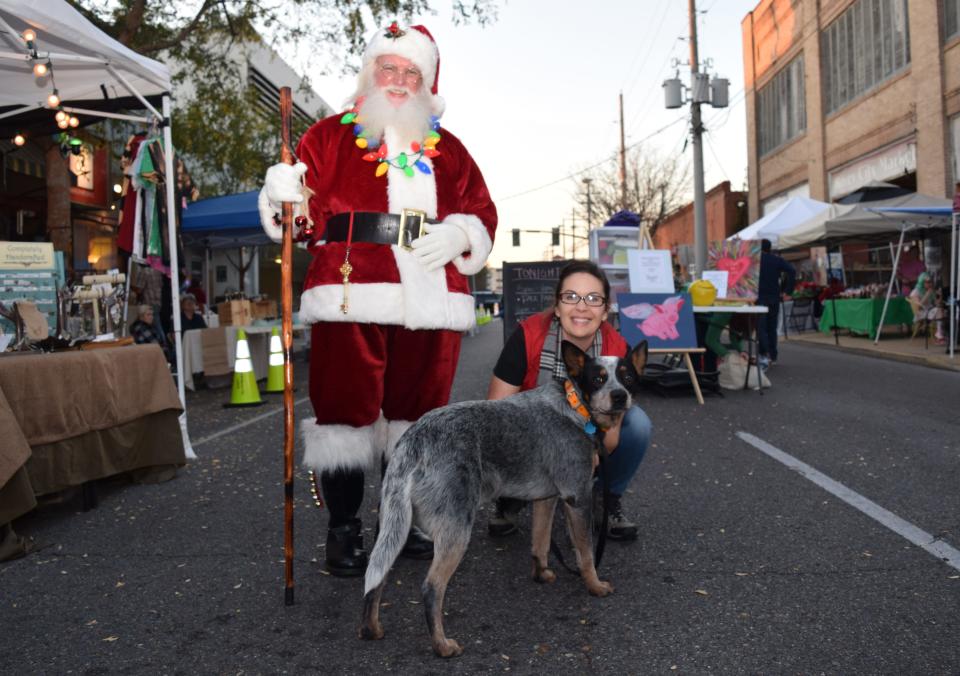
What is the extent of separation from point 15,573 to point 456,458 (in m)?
2.32

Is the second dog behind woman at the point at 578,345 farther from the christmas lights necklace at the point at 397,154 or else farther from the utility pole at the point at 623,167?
the utility pole at the point at 623,167

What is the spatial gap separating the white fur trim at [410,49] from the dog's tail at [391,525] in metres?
2.03

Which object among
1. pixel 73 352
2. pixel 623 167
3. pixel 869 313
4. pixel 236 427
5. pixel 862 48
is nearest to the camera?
pixel 73 352

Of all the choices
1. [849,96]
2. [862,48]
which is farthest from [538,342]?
[849,96]

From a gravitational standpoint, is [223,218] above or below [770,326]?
above

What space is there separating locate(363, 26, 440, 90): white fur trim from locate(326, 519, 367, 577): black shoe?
2.20 meters

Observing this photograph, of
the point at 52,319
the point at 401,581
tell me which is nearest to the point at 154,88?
the point at 52,319

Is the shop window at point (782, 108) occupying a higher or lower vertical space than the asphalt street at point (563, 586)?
higher

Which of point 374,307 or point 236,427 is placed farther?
point 236,427

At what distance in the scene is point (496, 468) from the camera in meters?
2.69

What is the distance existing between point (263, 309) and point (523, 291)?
5.65m

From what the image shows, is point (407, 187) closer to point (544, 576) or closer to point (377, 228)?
point (377, 228)

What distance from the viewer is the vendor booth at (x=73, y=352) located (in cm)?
396

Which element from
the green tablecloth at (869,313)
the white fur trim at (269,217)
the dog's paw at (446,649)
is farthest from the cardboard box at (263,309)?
the green tablecloth at (869,313)
